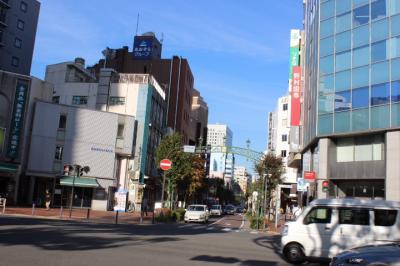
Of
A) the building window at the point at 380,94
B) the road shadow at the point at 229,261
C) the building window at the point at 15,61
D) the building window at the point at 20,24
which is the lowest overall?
the road shadow at the point at 229,261

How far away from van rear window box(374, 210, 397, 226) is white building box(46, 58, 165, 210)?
40.9m

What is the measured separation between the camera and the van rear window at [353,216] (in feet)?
47.5

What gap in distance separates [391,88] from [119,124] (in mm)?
27067

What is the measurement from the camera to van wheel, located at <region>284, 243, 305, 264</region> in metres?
14.7

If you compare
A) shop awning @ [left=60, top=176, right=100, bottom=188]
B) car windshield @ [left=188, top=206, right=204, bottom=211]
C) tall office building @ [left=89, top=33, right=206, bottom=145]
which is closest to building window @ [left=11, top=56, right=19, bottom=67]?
tall office building @ [left=89, top=33, right=206, bottom=145]

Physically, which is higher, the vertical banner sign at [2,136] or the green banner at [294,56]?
the green banner at [294,56]

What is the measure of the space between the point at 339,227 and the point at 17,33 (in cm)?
7367

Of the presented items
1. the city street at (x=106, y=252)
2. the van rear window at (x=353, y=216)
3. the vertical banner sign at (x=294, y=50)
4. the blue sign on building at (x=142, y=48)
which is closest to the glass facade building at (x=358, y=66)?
the vertical banner sign at (x=294, y=50)

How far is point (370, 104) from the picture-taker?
38.8 m

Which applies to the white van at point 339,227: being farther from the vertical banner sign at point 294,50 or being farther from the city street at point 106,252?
the vertical banner sign at point 294,50

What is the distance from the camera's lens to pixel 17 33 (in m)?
78.0

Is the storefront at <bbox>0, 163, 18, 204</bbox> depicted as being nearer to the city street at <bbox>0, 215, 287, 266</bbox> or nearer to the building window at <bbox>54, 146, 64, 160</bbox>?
the building window at <bbox>54, 146, 64, 160</bbox>

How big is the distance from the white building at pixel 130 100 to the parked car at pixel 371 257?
45495 mm

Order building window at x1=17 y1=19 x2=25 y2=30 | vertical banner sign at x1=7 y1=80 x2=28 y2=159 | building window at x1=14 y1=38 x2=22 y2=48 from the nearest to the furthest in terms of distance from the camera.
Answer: vertical banner sign at x1=7 y1=80 x2=28 y2=159 < building window at x1=14 y1=38 x2=22 y2=48 < building window at x1=17 y1=19 x2=25 y2=30
